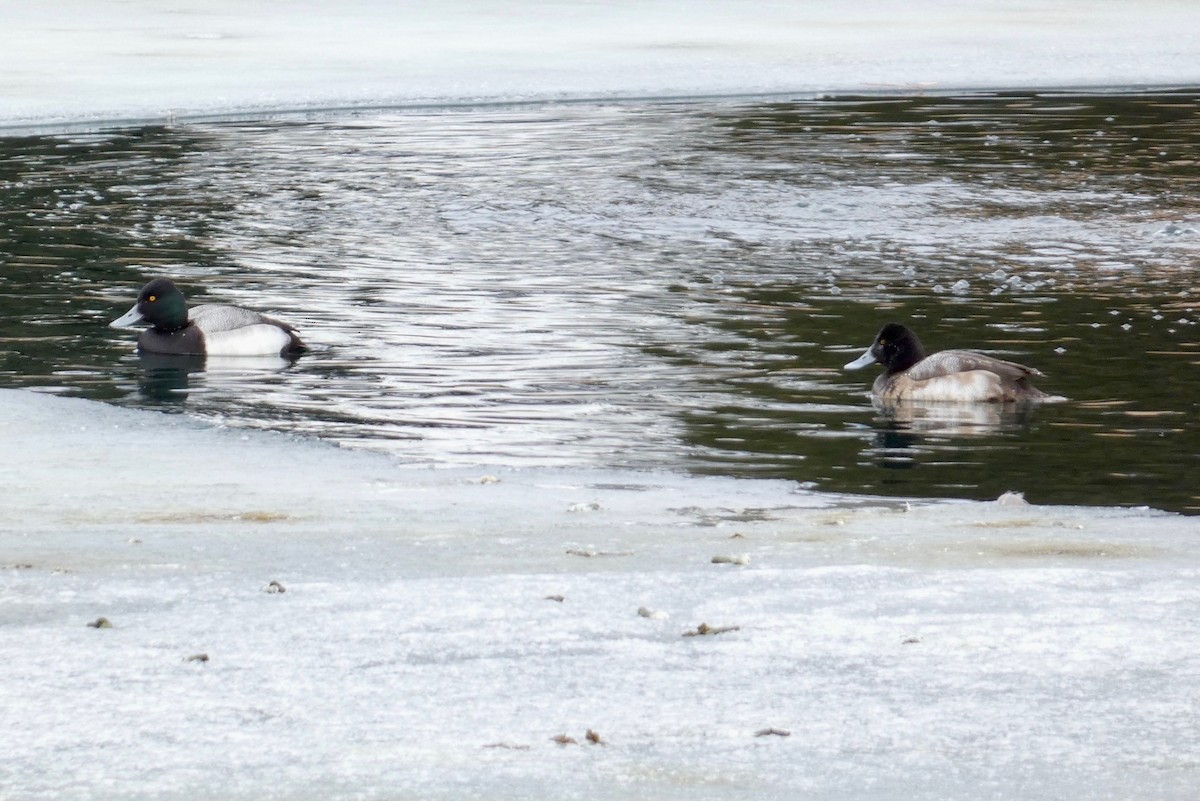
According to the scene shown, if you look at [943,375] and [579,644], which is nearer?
[579,644]

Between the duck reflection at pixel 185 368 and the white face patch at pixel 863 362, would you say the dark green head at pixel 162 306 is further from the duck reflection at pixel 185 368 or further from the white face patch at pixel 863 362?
the white face patch at pixel 863 362

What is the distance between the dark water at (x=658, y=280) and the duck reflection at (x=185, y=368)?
0.16 feet

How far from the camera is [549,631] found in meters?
5.05

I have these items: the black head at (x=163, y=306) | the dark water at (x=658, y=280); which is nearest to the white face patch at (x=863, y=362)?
the dark water at (x=658, y=280)

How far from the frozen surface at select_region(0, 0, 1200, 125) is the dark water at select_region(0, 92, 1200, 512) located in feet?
6.39

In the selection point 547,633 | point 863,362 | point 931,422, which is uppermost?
point 547,633

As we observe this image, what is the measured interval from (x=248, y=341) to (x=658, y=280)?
305 cm

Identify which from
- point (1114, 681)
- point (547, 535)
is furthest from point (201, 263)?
point (1114, 681)

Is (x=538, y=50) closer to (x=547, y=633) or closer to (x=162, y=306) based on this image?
(x=162, y=306)

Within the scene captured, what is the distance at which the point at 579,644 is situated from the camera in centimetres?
494

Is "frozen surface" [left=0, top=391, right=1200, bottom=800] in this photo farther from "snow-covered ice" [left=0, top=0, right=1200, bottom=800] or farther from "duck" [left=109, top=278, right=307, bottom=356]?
"duck" [left=109, top=278, right=307, bottom=356]

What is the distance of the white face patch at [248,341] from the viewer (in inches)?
425

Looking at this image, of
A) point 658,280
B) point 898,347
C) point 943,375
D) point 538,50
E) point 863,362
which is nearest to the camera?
point 943,375

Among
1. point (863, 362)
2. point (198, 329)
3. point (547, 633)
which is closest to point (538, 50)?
point (198, 329)
